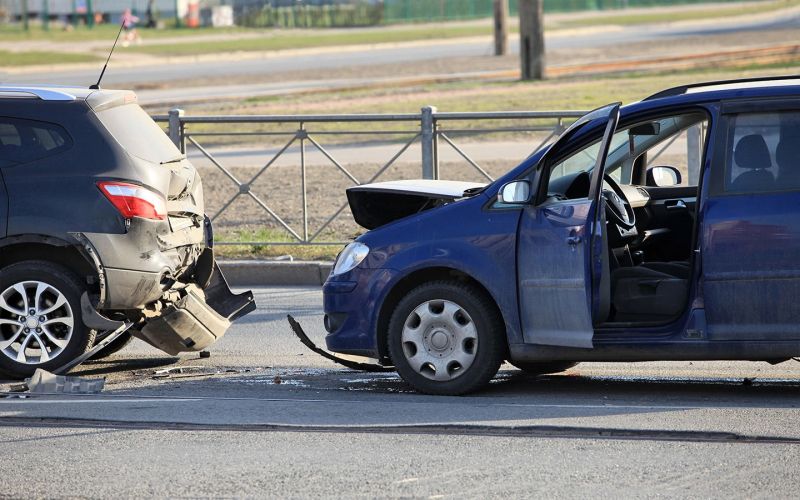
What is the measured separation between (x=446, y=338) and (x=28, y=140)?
2.94m

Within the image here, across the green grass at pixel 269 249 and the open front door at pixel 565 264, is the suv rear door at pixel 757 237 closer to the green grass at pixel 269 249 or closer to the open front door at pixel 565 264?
the open front door at pixel 565 264

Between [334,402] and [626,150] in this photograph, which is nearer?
[334,402]

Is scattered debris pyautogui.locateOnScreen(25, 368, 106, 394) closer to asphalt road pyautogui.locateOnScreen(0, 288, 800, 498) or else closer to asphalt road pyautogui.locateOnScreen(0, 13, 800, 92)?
asphalt road pyautogui.locateOnScreen(0, 288, 800, 498)

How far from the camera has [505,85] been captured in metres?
32.2

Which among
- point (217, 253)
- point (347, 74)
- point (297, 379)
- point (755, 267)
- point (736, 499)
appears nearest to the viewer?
point (736, 499)

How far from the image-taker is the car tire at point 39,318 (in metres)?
8.15

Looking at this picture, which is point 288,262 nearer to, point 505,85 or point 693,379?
point 693,379

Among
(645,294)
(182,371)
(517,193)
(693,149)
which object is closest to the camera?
(517,193)

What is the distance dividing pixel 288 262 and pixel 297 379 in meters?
4.63

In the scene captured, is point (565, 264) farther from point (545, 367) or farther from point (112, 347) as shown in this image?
point (112, 347)

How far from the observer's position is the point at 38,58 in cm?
Answer: 4953

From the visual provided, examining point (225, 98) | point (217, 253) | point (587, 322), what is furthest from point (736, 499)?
point (225, 98)

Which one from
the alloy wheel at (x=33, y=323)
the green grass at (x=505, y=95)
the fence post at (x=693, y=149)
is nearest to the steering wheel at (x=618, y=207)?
the alloy wheel at (x=33, y=323)

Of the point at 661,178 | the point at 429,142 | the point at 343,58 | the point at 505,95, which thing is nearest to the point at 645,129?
the point at 661,178
